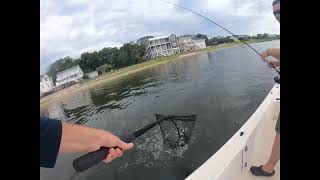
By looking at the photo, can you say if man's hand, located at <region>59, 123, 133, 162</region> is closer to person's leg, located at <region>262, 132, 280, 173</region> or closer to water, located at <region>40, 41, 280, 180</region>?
person's leg, located at <region>262, 132, 280, 173</region>

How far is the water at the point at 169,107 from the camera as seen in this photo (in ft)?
13.1

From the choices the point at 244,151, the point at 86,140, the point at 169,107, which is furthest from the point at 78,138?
the point at 169,107

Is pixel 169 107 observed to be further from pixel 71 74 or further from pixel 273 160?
pixel 273 160

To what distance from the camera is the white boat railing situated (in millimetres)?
1418

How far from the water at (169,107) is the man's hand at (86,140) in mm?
2804

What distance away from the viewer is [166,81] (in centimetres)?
631

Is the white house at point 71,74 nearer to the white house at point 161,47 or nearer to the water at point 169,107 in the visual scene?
the water at point 169,107

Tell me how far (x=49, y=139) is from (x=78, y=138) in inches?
3.3

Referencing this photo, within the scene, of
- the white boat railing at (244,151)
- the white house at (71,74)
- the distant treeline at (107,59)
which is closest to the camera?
the white boat railing at (244,151)

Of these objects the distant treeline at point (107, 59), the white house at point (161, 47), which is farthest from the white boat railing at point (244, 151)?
the white house at point (161, 47)

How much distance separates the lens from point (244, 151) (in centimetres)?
164
